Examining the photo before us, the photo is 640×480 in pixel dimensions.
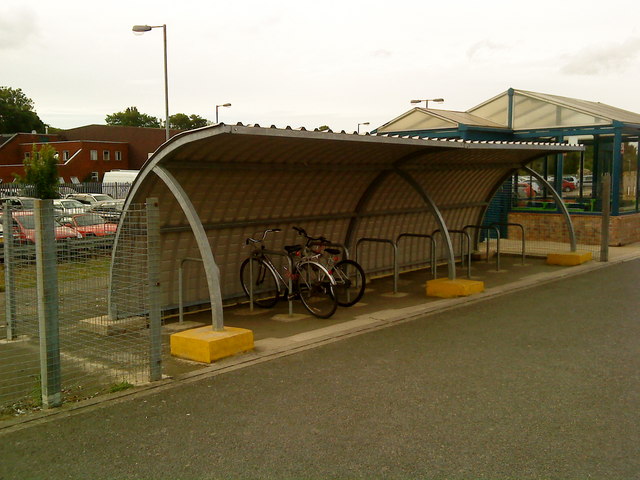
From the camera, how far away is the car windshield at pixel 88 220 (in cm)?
609

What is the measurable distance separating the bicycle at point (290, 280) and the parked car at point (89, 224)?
2.04 meters

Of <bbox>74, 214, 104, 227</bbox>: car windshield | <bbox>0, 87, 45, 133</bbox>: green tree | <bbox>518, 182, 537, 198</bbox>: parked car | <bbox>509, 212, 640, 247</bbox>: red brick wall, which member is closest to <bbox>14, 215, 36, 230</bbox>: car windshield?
<bbox>74, 214, 104, 227</bbox>: car windshield

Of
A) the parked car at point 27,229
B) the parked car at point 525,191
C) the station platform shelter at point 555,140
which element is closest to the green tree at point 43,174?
the station platform shelter at point 555,140

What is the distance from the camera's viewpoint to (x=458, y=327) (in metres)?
7.59

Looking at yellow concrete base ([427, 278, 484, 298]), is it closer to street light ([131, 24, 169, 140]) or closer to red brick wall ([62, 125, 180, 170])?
street light ([131, 24, 169, 140])

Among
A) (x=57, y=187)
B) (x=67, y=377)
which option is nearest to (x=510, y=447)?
(x=67, y=377)

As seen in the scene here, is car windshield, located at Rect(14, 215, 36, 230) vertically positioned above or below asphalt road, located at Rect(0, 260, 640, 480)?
above

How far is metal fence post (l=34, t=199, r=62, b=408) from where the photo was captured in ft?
16.0

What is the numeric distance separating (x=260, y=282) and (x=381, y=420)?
14.9 ft

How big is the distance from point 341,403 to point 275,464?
115 centimetres

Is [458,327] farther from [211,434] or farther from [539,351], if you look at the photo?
[211,434]

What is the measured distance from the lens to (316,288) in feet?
26.9

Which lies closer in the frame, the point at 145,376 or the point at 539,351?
the point at 145,376

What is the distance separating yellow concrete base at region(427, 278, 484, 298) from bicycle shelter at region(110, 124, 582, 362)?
147mm
